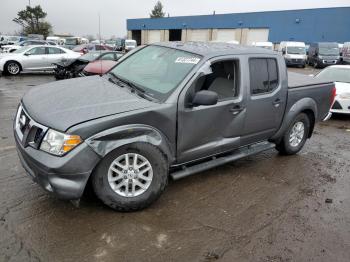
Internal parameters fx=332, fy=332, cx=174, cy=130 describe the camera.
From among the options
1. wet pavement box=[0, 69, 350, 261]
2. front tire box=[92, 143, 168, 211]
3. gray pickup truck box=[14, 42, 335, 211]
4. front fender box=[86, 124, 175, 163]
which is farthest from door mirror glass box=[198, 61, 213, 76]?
wet pavement box=[0, 69, 350, 261]

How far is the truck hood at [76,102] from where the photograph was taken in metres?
3.11

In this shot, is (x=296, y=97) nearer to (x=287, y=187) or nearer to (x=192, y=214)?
(x=287, y=187)

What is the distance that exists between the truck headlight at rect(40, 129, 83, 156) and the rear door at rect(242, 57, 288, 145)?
90.4 inches

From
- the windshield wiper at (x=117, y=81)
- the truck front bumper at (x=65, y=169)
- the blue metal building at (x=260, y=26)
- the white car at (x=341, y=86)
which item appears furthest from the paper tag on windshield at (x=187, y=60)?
the blue metal building at (x=260, y=26)

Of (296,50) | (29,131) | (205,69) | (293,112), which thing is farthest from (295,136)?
(296,50)

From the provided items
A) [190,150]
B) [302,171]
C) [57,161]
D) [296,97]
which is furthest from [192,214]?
[296,97]

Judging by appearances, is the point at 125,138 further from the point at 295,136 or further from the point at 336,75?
the point at 336,75

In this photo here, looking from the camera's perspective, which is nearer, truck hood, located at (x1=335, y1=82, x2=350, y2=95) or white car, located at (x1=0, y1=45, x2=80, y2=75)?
truck hood, located at (x1=335, y1=82, x2=350, y2=95)

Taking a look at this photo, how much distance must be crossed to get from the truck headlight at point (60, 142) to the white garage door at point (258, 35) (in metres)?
46.4

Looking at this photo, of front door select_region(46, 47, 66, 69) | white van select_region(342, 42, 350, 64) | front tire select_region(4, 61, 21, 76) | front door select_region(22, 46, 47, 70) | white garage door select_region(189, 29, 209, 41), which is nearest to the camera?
front tire select_region(4, 61, 21, 76)

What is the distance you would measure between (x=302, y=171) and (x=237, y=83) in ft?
6.14

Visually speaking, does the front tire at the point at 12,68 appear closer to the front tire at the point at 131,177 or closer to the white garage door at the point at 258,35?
the front tire at the point at 131,177

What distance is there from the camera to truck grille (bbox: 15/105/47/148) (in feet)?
10.2

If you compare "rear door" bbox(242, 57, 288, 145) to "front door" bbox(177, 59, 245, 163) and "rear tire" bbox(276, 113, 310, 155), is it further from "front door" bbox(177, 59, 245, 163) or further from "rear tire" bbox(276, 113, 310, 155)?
"rear tire" bbox(276, 113, 310, 155)
